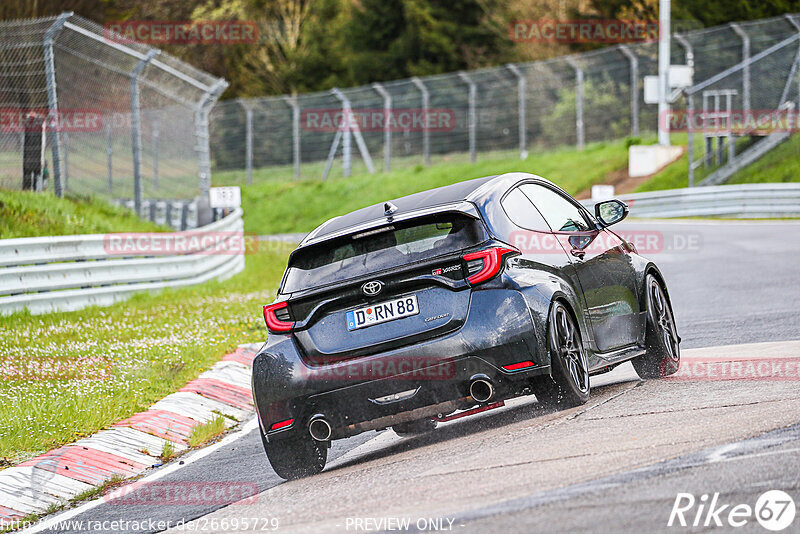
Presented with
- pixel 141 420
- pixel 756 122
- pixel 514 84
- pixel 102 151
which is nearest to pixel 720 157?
pixel 756 122

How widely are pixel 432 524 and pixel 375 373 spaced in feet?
5.76

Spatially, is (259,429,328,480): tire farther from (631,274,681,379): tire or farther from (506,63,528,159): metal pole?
(506,63,528,159): metal pole

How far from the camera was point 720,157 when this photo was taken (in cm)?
3362

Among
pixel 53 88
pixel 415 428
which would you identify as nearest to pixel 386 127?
pixel 53 88

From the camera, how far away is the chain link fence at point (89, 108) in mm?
18469

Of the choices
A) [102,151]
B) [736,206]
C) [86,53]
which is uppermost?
[86,53]

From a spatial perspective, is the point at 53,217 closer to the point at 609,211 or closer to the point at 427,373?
the point at 609,211

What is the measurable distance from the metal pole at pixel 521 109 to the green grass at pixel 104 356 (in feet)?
68.8

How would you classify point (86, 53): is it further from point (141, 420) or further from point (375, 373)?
point (375, 373)

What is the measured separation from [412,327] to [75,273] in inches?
389

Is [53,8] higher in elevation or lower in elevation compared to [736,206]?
higher

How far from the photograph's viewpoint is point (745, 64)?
32.8m

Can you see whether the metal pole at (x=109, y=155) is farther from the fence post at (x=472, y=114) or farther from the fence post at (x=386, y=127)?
the fence post at (x=386, y=127)

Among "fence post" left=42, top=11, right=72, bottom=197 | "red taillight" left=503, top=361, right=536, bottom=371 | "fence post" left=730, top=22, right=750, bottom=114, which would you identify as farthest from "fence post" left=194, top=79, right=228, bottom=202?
"red taillight" left=503, top=361, right=536, bottom=371
